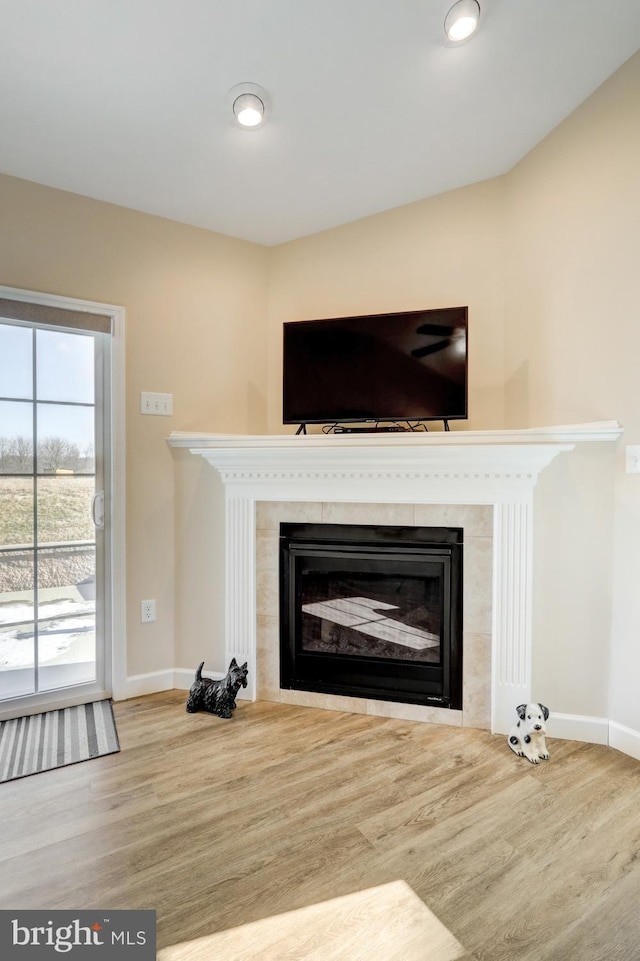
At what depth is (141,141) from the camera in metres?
2.11

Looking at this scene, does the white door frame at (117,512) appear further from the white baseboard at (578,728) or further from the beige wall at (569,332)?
the white baseboard at (578,728)

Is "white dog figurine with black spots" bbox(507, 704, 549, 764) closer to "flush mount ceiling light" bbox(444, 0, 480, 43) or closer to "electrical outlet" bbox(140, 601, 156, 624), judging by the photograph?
"electrical outlet" bbox(140, 601, 156, 624)

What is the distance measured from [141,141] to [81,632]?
2.23 m

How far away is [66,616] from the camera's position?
2.47 metres

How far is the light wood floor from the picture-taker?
1321mm

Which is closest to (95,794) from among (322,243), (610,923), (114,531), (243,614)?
(243,614)

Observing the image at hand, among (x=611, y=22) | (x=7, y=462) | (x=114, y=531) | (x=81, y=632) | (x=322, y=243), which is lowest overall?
(x=81, y=632)

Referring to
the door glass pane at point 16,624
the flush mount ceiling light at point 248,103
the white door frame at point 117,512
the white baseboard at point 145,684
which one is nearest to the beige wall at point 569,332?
the flush mount ceiling light at point 248,103

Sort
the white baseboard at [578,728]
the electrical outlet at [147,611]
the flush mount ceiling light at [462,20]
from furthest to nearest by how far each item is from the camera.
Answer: the electrical outlet at [147,611] < the white baseboard at [578,728] < the flush mount ceiling light at [462,20]

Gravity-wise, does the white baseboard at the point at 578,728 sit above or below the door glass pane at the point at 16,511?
below

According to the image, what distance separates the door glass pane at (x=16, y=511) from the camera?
7.56 ft

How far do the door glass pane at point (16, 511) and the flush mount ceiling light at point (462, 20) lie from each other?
2406mm

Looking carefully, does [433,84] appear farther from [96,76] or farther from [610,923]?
[610,923]
